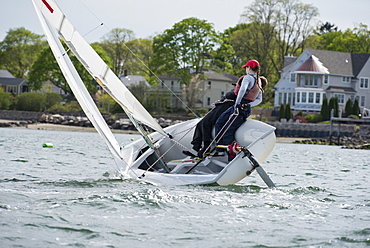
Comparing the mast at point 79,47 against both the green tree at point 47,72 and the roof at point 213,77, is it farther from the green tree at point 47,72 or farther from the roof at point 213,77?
the roof at point 213,77

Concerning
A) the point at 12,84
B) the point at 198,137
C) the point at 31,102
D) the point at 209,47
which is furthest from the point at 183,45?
the point at 198,137

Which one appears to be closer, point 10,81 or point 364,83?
point 364,83

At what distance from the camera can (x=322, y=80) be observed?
54.7 m

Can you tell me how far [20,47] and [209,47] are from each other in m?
30.1

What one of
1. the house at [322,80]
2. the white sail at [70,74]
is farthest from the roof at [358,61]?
the white sail at [70,74]

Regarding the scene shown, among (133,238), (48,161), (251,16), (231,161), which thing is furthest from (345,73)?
(133,238)

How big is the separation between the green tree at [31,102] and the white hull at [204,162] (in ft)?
150

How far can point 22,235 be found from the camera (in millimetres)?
5828

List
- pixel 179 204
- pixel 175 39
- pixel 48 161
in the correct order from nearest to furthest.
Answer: pixel 179 204 < pixel 48 161 < pixel 175 39

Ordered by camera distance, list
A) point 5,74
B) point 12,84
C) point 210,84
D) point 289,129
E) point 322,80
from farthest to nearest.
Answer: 1. point 5,74
2. point 12,84
3. point 210,84
4. point 322,80
5. point 289,129

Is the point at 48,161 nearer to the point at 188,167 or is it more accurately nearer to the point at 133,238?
the point at 188,167

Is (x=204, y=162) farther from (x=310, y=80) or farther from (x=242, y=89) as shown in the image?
(x=310, y=80)

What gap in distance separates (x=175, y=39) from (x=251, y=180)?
46.8 metres

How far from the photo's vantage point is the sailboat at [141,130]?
9.31 meters
